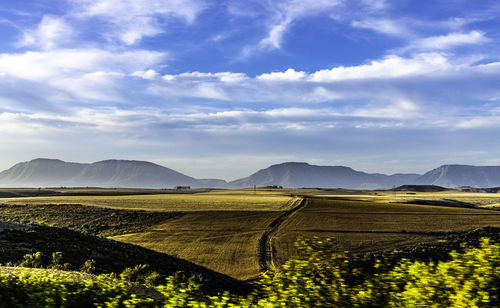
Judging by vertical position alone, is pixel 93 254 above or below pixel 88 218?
above

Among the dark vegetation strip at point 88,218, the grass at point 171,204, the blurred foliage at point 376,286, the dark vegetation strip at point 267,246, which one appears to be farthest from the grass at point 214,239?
the blurred foliage at point 376,286

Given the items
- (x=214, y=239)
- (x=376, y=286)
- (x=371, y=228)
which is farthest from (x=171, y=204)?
(x=376, y=286)

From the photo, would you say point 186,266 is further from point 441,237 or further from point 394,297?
point 441,237

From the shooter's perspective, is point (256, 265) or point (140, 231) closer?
point (256, 265)

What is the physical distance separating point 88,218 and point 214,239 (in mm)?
26153

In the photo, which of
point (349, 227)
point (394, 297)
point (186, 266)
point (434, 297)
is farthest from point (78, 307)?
point (349, 227)

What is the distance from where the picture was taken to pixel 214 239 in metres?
42.9

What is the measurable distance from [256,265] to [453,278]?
25.0 m

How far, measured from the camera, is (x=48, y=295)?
352 inches

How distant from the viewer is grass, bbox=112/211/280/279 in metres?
32.0

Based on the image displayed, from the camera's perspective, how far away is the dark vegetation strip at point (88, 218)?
52094 mm

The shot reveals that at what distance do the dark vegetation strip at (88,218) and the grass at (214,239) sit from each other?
11.5 ft

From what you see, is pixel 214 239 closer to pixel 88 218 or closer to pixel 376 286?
pixel 88 218

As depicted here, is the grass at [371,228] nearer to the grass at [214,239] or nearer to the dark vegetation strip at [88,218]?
the grass at [214,239]
